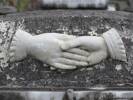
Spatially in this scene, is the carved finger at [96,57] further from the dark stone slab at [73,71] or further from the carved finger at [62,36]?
the carved finger at [62,36]

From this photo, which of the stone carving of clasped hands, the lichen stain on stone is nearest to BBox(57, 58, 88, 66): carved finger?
the stone carving of clasped hands

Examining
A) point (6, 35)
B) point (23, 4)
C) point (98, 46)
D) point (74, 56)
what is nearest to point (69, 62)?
point (74, 56)

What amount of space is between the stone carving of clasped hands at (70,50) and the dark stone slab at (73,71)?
0.11 feet

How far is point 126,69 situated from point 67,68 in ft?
0.92

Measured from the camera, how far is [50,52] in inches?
78.8

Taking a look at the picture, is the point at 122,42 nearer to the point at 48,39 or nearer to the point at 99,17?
the point at 99,17

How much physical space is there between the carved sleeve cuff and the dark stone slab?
1.2 inches

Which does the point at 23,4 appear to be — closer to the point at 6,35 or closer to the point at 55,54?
the point at 6,35

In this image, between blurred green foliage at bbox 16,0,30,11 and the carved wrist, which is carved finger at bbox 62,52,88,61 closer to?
the carved wrist

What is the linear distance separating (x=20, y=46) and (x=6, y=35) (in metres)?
0.13

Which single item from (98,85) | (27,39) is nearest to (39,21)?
(27,39)

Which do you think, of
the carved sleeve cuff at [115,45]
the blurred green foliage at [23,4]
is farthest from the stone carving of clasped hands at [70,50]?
the blurred green foliage at [23,4]

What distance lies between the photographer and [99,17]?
215 cm

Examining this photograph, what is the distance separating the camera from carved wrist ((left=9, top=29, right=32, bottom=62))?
6.61 feet
